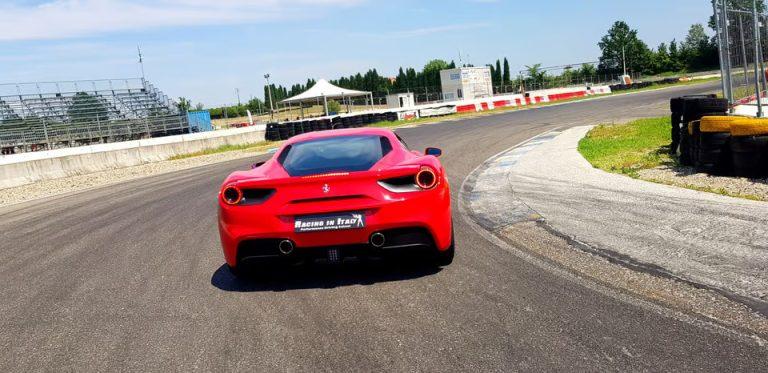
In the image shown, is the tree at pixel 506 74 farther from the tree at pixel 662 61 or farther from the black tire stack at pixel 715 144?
the black tire stack at pixel 715 144

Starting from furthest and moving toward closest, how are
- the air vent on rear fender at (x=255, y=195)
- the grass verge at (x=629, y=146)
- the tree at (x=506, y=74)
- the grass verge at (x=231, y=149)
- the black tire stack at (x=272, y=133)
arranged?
1. the tree at (x=506, y=74)
2. the black tire stack at (x=272, y=133)
3. the grass verge at (x=231, y=149)
4. the grass verge at (x=629, y=146)
5. the air vent on rear fender at (x=255, y=195)

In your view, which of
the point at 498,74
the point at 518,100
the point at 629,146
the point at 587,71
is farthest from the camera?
the point at 498,74

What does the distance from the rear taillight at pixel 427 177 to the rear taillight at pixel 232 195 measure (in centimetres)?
134

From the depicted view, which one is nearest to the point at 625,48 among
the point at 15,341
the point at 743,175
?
the point at 743,175

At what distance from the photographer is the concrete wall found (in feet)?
56.3

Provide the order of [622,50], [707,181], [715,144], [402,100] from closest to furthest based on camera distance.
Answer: [707,181] < [715,144] < [402,100] < [622,50]

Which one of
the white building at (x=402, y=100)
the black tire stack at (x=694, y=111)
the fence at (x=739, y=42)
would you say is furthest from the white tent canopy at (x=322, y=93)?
the black tire stack at (x=694, y=111)

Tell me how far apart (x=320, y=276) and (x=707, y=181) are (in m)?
5.42

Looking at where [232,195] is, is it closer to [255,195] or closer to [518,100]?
[255,195]

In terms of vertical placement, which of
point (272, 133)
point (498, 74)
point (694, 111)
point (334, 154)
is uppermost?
point (498, 74)

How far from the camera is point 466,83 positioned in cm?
6944

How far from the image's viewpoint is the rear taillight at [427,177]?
4.73 meters

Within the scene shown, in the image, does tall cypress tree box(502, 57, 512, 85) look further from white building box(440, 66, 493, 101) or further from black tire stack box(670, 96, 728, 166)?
black tire stack box(670, 96, 728, 166)

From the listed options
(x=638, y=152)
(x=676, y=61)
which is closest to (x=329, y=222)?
(x=638, y=152)
